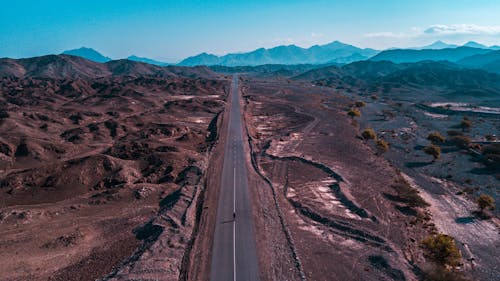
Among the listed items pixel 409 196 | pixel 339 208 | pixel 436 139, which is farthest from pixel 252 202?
pixel 436 139

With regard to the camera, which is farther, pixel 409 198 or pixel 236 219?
pixel 409 198

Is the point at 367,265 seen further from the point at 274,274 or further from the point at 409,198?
the point at 409,198

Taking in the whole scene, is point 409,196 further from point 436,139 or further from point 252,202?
point 436,139

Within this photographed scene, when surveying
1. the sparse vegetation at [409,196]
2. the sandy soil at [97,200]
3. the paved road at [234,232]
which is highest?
the sandy soil at [97,200]

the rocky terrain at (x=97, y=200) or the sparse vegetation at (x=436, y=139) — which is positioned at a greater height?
the rocky terrain at (x=97, y=200)

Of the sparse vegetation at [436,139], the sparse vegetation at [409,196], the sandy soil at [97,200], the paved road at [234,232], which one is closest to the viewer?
the paved road at [234,232]

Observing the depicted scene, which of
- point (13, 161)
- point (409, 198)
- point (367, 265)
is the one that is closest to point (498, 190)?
point (409, 198)

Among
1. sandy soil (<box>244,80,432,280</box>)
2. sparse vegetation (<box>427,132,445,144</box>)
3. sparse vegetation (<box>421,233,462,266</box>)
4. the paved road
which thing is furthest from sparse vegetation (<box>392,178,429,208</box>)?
sparse vegetation (<box>427,132,445,144</box>)

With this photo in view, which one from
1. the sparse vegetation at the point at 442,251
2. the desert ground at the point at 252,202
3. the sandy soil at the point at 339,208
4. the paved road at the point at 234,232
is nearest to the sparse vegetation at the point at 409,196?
the desert ground at the point at 252,202

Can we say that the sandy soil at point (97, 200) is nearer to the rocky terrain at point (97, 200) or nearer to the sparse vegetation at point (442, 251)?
the rocky terrain at point (97, 200)
